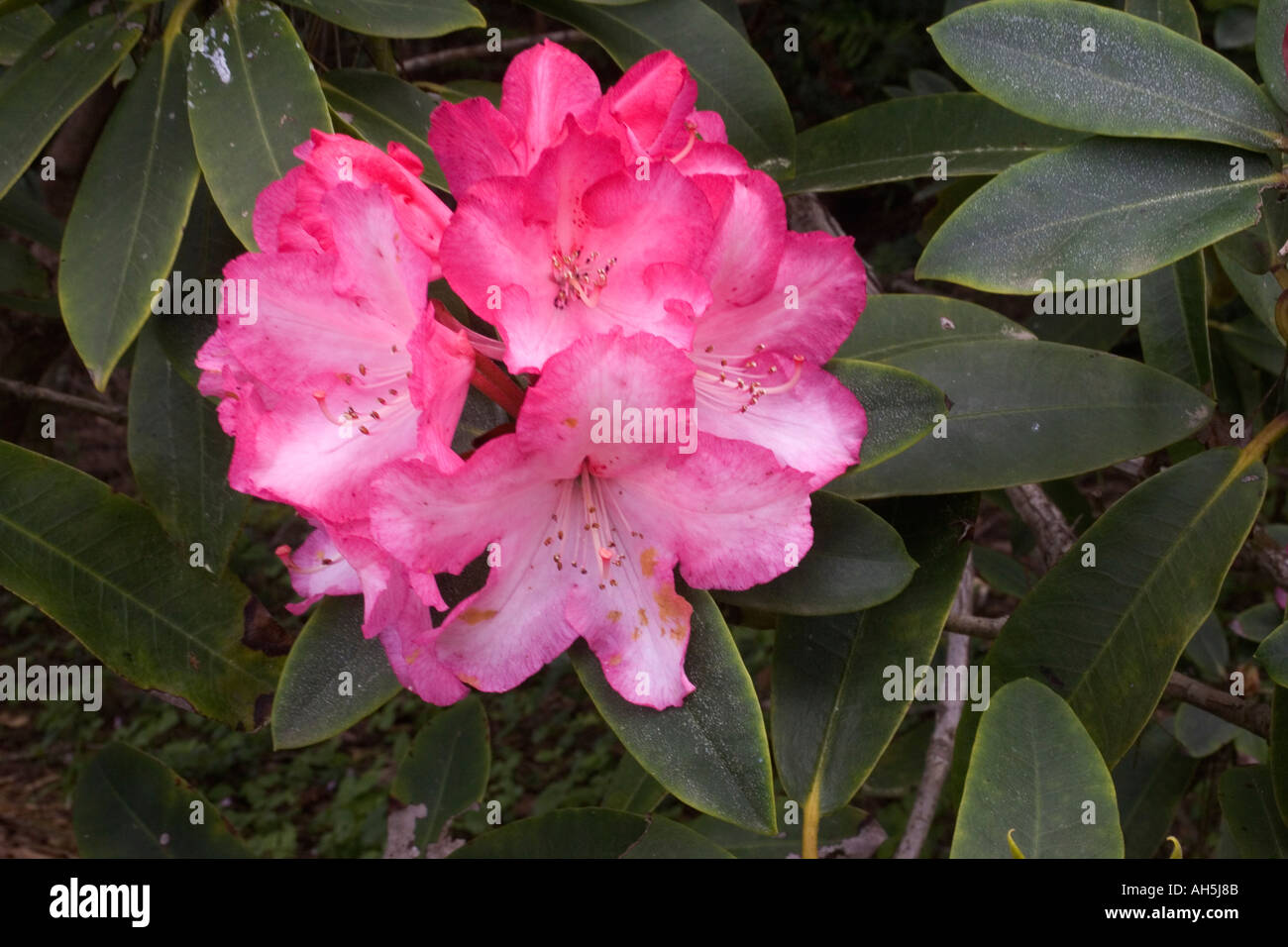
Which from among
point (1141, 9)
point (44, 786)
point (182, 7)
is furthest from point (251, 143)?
point (44, 786)

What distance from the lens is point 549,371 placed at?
0.71 meters

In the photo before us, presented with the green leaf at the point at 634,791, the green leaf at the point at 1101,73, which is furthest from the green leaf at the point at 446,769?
the green leaf at the point at 1101,73

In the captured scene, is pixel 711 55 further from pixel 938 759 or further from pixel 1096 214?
pixel 938 759

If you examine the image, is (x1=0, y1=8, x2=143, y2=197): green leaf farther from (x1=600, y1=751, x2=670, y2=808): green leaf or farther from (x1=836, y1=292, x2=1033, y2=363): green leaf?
(x1=600, y1=751, x2=670, y2=808): green leaf

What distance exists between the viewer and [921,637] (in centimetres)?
100

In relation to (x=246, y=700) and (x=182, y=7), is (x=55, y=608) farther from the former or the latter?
(x=182, y=7)

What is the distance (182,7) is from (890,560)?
3.15ft

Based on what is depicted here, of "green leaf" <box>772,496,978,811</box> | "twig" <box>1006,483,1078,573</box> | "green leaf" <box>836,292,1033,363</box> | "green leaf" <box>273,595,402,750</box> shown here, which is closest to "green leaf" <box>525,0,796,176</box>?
"green leaf" <box>836,292,1033,363</box>

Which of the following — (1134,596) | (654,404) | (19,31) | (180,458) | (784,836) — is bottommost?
(784,836)

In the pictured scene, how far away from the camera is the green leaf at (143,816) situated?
4.36ft

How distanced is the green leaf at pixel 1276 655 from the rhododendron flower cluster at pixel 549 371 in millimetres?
414

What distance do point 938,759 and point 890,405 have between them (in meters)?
0.73

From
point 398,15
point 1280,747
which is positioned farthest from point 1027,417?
point 398,15

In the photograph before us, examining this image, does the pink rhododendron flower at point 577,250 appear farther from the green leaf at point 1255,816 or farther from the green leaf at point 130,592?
the green leaf at point 1255,816
